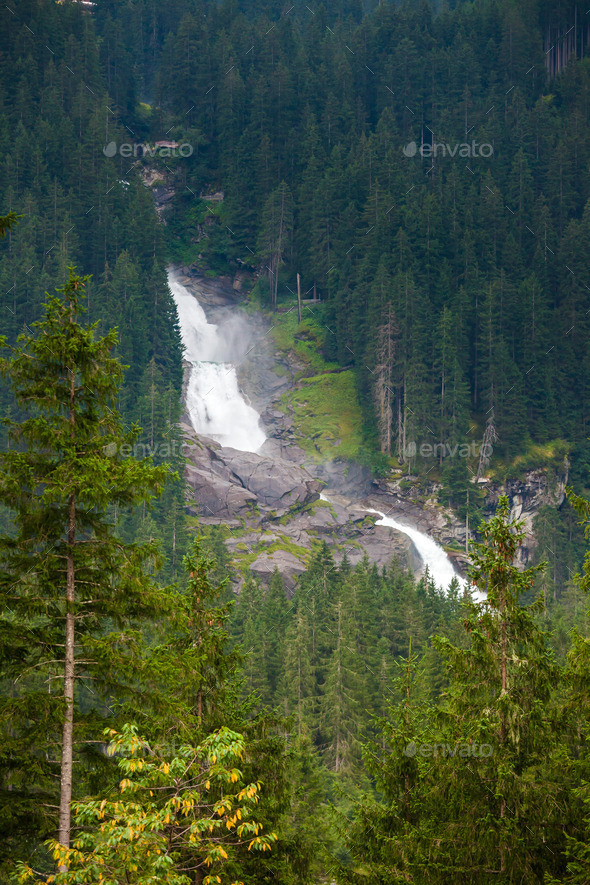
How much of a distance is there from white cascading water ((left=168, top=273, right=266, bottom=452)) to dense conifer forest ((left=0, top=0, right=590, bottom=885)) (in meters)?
7.16

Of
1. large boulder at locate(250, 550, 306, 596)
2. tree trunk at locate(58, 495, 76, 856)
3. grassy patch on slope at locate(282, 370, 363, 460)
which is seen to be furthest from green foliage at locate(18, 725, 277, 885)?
grassy patch on slope at locate(282, 370, 363, 460)

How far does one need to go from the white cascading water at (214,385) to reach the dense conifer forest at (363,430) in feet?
23.5

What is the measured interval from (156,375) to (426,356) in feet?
90.3

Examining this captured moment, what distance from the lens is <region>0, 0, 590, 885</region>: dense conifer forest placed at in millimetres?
13156

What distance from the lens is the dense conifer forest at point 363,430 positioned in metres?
13.2

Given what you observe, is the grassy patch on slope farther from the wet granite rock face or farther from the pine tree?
the pine tree

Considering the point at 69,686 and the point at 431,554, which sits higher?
the point at 69,686

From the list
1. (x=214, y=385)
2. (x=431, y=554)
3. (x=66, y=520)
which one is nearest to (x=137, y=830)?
(x=66, y=520)

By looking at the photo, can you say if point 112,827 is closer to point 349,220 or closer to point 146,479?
A: point 146,479

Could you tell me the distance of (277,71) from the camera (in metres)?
133

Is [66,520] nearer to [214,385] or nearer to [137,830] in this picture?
[137,830]

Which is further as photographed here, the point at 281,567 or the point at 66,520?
the point at 281,567

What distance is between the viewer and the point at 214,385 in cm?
10931

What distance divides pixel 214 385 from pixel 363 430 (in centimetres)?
1926
